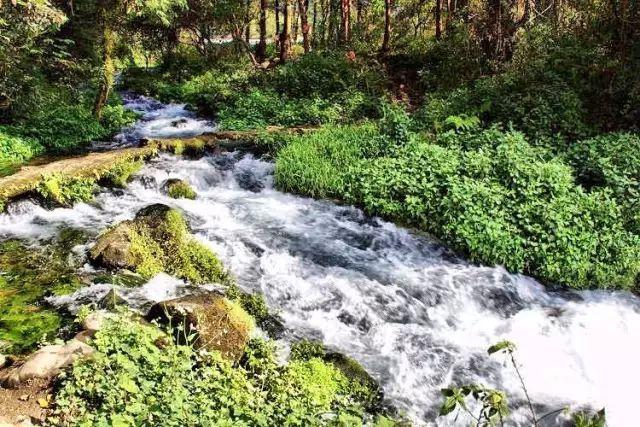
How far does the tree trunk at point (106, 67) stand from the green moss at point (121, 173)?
15.3 ft

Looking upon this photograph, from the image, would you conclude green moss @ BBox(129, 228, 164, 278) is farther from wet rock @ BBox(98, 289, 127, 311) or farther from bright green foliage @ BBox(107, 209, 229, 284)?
wet rock @ BBox(98, 289, 127, 311)

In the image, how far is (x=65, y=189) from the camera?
406 inches

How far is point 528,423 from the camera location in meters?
5.93

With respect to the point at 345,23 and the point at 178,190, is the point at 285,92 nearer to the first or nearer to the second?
the point at 345,23

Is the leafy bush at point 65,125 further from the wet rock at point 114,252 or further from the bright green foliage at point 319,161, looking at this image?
the wet rock at point 114,252

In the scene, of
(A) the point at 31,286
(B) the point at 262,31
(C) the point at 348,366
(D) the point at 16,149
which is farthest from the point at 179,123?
(C) the point at 348,366

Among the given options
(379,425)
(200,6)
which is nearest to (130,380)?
(379,425)

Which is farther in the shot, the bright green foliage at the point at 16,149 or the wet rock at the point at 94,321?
the bright green foliage at the point at 16,149

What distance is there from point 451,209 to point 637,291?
3.53 m

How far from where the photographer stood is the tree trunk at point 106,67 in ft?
47.8

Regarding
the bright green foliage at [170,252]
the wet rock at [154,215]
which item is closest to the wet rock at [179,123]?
the wet rock at [154,215]

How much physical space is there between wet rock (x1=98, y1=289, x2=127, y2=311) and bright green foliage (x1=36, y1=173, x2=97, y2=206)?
442 centimetres

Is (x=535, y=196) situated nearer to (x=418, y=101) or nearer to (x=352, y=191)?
(x=352, y=191)

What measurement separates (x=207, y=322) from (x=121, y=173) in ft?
22.5
